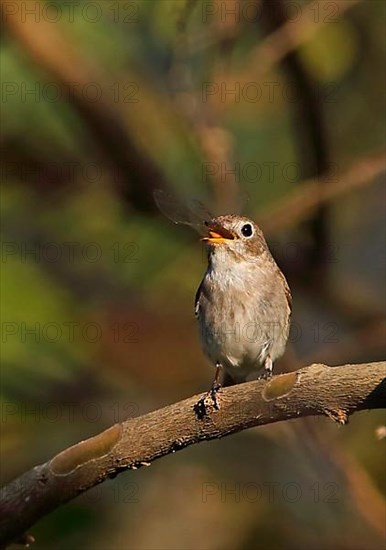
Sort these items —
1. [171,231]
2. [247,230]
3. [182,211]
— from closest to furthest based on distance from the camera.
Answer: [182,211] < [247,230] < [171,231]

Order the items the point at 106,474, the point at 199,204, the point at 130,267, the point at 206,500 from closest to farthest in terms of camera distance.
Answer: the point at 106,474 < the point at 199,204 < the point at 130,267 < the point at 206,500

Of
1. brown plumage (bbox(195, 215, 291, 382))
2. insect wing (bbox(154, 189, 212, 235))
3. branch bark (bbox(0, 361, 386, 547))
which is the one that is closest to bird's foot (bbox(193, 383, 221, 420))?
branch bark (bbox(0, 361, 386, 547))

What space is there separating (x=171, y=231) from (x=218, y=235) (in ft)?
2.69

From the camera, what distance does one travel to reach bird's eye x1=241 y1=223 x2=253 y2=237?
4664 millimetres

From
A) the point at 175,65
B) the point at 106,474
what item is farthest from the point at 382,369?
the point at 175,65

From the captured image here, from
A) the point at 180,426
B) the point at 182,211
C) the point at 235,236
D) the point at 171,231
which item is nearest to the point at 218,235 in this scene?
the point at 235,236

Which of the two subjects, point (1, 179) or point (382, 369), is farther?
point (1, 179)

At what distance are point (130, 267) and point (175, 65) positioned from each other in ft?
3.32

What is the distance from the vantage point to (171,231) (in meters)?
5.52

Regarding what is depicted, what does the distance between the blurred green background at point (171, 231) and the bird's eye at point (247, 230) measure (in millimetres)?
245

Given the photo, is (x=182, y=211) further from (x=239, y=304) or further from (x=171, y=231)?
(x=171, y=231)

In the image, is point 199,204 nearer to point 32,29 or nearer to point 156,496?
point 32,29

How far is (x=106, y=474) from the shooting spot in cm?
329

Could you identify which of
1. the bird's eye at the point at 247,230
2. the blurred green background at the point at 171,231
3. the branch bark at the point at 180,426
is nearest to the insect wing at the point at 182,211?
the bird's eye at the point at 247,230
